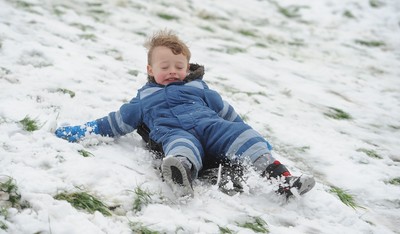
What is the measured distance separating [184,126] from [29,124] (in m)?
1.06

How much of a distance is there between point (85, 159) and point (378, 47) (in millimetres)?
6751

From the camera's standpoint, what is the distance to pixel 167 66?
3.21 m

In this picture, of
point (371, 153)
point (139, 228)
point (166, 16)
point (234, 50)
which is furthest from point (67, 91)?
point (166, 16)

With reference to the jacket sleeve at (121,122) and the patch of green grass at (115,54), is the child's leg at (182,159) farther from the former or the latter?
the patch of green grass at (115,54)

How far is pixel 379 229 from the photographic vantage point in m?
2.38

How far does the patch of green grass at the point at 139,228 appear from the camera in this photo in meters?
1.95

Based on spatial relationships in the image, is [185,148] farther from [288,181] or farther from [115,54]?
[115,54]

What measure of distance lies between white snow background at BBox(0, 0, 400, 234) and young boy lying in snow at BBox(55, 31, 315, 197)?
0.37ft

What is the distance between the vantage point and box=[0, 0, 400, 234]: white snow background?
2172 millimetres

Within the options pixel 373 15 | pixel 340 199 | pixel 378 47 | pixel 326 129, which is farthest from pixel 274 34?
pixel 340 199

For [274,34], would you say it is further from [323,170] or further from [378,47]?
[323,170]

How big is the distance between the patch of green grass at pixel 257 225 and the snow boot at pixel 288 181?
295 millimetres

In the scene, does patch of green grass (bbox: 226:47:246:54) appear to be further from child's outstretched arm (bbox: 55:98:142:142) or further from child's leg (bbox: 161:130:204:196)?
child's leg (bbox: 161:130:204:196)

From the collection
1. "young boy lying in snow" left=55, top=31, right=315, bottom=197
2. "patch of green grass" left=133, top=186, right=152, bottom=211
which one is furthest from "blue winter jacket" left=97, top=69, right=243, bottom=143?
"patch of green grass" left=133, top=186, right=152, bottom=211
